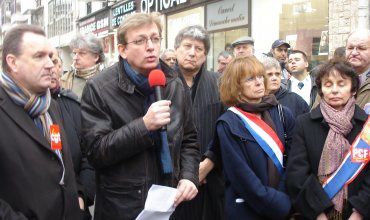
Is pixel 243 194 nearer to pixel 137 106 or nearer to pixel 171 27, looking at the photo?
pixel 137 106

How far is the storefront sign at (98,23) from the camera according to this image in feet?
74.5

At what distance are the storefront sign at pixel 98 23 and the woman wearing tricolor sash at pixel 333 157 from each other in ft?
65.9

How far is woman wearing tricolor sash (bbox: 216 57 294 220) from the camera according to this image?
3189 mm

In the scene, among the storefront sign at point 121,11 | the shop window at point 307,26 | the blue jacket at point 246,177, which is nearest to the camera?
the blue jacket at point 246,177

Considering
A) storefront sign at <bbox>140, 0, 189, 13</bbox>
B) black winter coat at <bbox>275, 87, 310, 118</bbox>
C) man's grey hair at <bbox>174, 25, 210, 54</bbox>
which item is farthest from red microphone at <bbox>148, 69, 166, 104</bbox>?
storefront sign at <bbox>140, 0, 189, 13</bbox>

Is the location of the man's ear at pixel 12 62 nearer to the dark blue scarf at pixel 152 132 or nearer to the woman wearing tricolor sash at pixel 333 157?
the dark blue scarf at pixel 152 132

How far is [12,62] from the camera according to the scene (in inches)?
103

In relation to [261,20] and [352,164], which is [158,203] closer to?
[352,164]

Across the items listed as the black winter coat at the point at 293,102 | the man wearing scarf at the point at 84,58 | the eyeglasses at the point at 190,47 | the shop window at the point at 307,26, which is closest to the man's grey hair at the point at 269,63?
the black winter coat at the point at 293,102

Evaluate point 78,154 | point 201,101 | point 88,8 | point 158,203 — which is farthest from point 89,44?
Answer: point 88,8

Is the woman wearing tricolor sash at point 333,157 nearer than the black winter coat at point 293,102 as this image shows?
Yes

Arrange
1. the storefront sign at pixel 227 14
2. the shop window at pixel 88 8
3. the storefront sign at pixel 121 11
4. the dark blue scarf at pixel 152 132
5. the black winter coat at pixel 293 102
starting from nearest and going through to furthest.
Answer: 1. the dark blue scarf at pixel 152 132
2. the black winter coat at pixel 293 102
3. the storefront sign at pixel 227 14
4. the storefront sign at pixel 121 11
5. the shop window at pixel 88 8

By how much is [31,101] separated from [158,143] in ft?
2.62

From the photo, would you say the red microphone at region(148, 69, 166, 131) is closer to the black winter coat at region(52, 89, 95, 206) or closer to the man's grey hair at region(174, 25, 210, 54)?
the black winter coat at region(52, 89, 95, 206)
